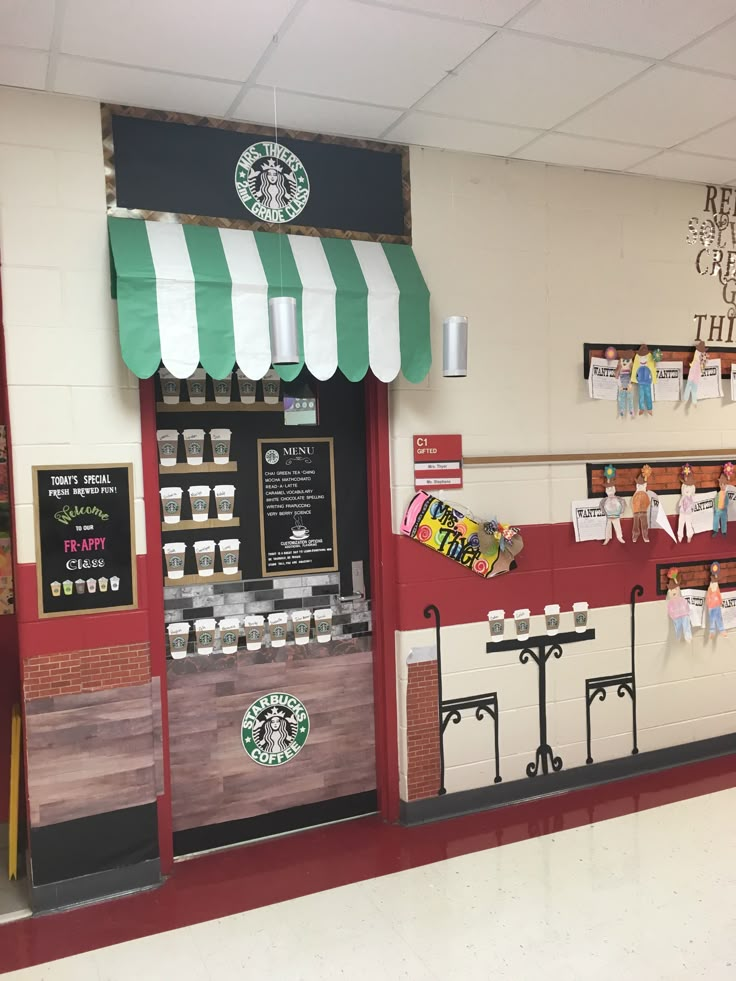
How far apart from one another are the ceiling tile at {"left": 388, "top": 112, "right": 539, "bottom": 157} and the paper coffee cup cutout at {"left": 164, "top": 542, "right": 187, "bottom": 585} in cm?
223

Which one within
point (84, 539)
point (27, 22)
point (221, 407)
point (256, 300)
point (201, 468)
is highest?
point (27, 22)

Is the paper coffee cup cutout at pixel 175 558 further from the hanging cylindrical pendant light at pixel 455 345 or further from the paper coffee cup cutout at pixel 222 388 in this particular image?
the hanging cylindrical pendant light at pixel 455 345

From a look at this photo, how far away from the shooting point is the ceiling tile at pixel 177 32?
2.60 metres

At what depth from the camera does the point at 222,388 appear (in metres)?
3.75

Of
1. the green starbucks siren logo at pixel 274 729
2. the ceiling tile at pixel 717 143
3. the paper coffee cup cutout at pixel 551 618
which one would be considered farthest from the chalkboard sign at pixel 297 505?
the ceiling tile at pixel 717 143

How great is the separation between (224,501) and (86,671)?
99 centimetres

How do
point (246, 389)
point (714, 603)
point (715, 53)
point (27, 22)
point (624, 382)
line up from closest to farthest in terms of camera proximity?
point (27, 22) < point (715, 53) < point (246, 389) < point (624, 382) < point (714, 603)

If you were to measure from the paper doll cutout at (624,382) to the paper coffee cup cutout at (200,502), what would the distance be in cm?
237

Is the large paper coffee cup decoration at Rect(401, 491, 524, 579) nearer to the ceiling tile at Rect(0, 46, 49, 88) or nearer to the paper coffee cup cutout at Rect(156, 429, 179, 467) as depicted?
the paper coffee cup cutout at Rect(156, 429, 179, 467)

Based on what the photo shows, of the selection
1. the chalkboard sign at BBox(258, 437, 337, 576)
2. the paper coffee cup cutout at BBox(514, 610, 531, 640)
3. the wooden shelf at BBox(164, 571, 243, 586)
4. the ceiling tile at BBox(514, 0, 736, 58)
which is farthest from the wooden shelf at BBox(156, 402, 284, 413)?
the ceiling tile at BBox(514, 0, 736, 58)

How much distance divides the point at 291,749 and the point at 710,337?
135 inches

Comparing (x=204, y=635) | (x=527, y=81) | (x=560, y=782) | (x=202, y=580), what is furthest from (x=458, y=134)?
(x=560, y=782)

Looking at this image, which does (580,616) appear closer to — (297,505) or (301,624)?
(301,624)

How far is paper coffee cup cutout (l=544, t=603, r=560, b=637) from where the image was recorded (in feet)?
14.0
